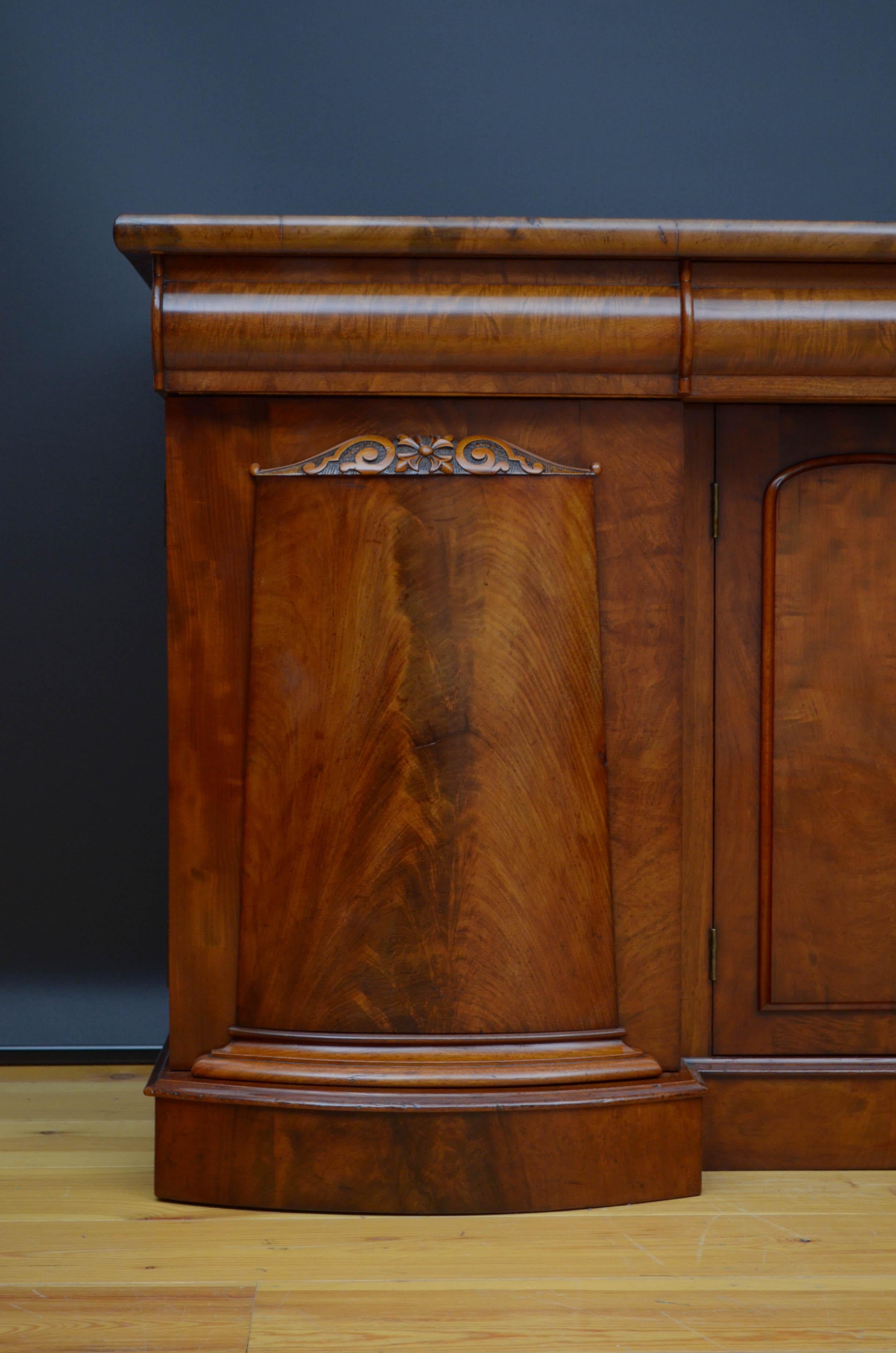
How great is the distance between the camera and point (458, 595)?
1.49 metres

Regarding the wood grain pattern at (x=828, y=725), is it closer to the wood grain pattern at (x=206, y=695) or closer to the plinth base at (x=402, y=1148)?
the plinth base at (x=402, y=1148)

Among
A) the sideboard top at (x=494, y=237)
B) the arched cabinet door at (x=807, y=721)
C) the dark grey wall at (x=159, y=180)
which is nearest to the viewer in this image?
the sideboard top at (x=494, y=237)

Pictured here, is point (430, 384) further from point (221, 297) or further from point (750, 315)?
point (750, 315)

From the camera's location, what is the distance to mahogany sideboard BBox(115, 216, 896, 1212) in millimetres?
1455

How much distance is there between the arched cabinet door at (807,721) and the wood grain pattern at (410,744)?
0.89 feet

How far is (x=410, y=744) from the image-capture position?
149 centimetres

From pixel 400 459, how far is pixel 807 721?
70 centimetres

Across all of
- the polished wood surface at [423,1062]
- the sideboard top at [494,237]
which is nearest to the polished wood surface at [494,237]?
the sideboard top at [494,237]

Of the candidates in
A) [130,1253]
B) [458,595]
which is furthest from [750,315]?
[130,1253]

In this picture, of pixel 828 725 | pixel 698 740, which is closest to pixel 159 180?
pixel 698 740

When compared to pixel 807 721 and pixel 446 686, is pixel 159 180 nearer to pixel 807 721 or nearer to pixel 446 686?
pixel 446 686

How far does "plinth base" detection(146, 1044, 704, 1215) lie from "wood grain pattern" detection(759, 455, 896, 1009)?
0.34 metres

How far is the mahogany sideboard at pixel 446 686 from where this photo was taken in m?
1.46

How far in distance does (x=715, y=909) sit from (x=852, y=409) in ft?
2.49
